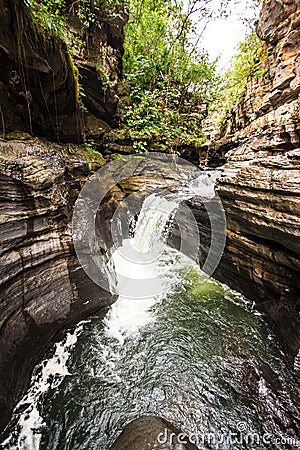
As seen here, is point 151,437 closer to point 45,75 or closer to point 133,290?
point 133,290

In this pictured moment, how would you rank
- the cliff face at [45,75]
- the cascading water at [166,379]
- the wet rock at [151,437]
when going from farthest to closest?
the cliff face at [45,75] → the cascading water at [166,379] → the wet rock at [151,437]

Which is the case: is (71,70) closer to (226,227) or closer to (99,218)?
(99,218)

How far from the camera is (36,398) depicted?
2.70 meters

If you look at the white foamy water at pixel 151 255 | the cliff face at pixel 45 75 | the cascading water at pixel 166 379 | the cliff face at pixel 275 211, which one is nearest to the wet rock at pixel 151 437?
the cascading water at pixel 166 379

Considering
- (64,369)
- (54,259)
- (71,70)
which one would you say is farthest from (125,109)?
(64,369)

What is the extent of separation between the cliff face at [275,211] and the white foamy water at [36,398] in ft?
Result: 11.3

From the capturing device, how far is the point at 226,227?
4.64 meters

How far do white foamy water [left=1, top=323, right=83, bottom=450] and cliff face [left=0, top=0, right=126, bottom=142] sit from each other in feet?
11.4

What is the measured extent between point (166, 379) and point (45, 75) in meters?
5.10

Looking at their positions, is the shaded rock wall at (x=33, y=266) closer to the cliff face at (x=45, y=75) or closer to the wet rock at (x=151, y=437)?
the cliff face at (x=45, y=75)

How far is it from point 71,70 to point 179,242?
5062mm

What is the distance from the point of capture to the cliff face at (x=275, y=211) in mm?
3205

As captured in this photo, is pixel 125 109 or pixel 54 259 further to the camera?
pixel 125 109

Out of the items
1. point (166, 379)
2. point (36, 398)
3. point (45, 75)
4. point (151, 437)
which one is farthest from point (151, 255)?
point (45, 75)
